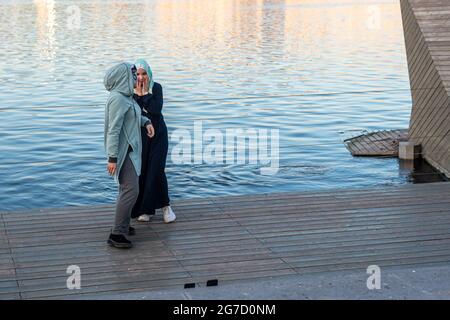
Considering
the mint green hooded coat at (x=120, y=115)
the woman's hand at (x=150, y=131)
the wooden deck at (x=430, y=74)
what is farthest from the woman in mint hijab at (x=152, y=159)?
the wooden deck at (x=430, y=74)

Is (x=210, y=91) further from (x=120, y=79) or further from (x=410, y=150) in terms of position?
(x=120, y=79)

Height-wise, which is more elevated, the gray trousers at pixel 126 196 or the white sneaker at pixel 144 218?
the gray trousers at pixel 126 196

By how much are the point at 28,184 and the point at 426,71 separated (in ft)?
19.7

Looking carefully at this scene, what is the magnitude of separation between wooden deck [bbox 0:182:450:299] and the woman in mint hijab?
0.16m

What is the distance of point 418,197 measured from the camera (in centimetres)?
949

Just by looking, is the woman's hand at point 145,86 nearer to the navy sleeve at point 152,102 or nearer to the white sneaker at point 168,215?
the navy sleeve at point 152,102

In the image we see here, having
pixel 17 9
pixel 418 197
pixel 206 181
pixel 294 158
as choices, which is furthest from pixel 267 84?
pixel 17 9

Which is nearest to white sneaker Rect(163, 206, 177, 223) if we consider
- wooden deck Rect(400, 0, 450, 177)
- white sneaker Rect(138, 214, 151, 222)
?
white sneaker Rect(138, 214, 151, 222)

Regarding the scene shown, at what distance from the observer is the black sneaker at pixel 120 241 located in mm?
7789

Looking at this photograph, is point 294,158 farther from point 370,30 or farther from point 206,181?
point 370,30

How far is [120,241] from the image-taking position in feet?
25.6

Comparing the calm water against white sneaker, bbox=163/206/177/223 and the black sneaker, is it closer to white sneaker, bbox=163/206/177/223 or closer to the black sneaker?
white sneaker, bbox=163/206/177/223

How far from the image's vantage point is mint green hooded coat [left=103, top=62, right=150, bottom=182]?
7.70m

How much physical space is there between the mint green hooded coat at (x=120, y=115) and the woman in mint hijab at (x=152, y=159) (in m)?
0.53
